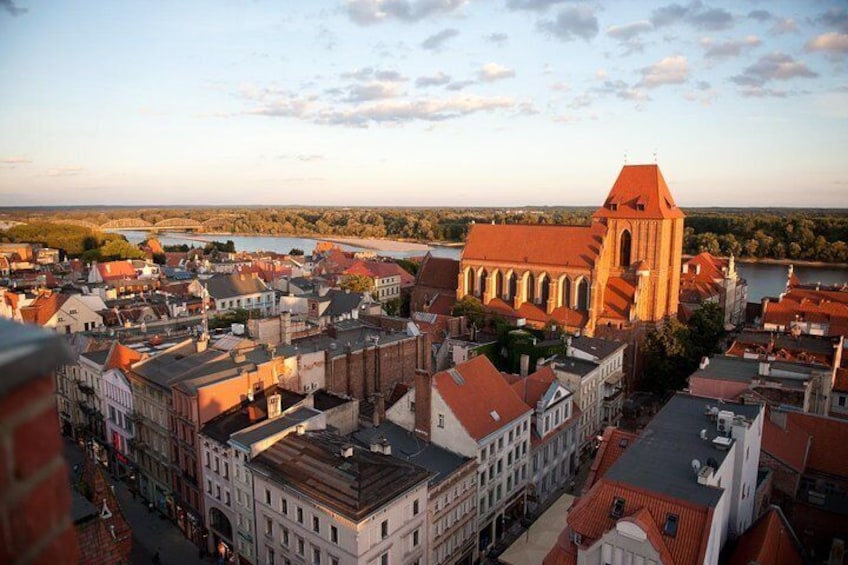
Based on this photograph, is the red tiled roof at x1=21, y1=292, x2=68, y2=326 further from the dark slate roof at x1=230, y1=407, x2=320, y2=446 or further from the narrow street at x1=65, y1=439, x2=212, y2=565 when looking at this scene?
the dark slate roof at x1=230, y1=407, x2=320, y2=446

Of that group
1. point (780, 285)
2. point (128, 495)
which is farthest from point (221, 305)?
point (780, 285)

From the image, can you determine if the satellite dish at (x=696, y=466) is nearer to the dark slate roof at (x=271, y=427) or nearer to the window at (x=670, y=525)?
the window at (x=670, y=525)

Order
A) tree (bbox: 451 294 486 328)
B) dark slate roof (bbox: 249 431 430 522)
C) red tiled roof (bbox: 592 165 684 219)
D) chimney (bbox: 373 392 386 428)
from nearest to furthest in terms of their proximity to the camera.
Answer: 1. dark slate roof (bbox: 249 431 430 522)
2. chimney (bbox: 373 392 386 428)
3. red tiled roof (bbox: 592 165 684 219)
4. tree (bbox: 451 294 486 328)

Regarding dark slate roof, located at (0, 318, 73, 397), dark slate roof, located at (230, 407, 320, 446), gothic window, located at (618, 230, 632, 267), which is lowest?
dark slate roof, located at (230, 407, 320, 446)

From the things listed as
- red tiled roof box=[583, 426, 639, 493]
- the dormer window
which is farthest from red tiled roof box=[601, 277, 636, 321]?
the dormer window

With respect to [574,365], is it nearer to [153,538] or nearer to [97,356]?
[153,538]

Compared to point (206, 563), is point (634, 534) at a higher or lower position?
higher

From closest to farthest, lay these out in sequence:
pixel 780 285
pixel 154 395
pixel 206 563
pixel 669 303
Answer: pixel 206 563
pixel 154 395
pixel 669 303
pixel 780 285

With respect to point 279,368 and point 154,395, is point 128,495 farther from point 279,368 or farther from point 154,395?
point 279,368
